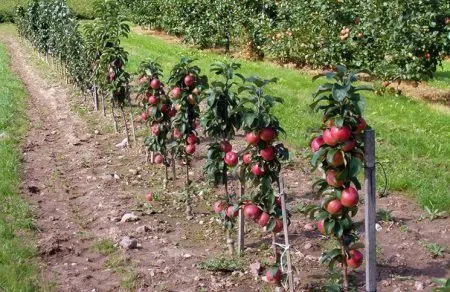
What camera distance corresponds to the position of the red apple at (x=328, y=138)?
10.1ft

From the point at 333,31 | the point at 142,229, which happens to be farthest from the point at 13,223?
the point at 333,31

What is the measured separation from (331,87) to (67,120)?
7.79 m

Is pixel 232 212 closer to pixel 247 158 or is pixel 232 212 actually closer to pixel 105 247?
pixel 247 158

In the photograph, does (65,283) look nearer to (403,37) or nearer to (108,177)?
(108,177)

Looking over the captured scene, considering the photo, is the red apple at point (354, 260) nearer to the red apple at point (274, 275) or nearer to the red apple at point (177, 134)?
the red apple at point (274, 275)

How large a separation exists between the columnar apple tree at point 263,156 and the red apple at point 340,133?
68cm

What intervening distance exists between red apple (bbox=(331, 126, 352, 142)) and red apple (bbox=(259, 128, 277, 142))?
0.71 meters

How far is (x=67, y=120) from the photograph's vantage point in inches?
398

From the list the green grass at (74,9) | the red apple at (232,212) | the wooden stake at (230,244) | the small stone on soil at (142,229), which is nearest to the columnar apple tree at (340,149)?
the red apple at (232,212)

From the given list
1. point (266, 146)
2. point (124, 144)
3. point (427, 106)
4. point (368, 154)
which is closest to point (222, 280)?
point (266, 146)

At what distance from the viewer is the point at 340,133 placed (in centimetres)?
304

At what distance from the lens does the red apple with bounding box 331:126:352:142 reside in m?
3.04

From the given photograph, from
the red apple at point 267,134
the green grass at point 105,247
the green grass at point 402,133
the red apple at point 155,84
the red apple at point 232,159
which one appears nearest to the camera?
the red apple at point 267,134

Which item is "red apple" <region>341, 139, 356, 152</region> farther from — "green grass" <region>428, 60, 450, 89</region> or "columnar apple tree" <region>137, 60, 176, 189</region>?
"green grass" <region>428, 60, 450, 89</region>
